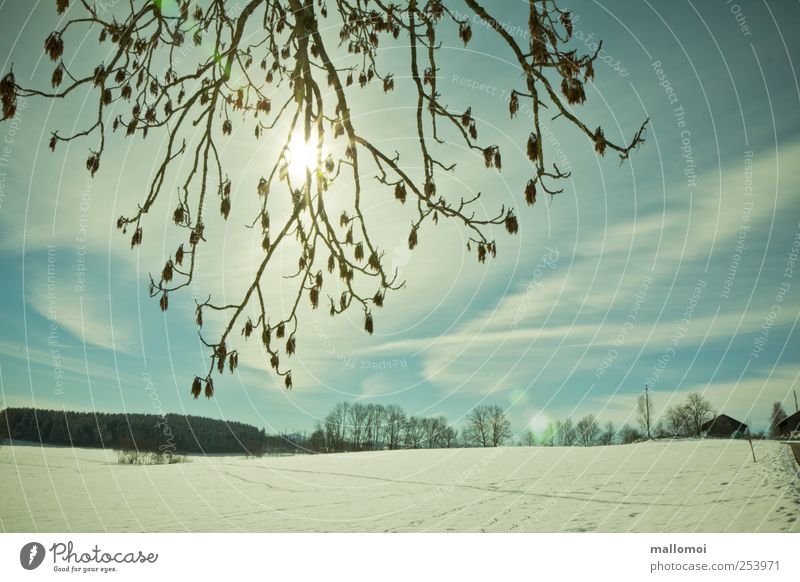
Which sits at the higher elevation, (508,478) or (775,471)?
(775,471)

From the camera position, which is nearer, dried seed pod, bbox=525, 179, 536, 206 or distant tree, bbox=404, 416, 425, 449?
dried seed pod, bbox=525, 179, 536, 206

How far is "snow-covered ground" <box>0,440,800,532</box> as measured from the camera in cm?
532

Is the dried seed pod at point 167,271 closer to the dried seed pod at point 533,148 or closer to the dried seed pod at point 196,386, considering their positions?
the dried seed pod at point 196,386

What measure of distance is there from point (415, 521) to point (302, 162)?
504 cm

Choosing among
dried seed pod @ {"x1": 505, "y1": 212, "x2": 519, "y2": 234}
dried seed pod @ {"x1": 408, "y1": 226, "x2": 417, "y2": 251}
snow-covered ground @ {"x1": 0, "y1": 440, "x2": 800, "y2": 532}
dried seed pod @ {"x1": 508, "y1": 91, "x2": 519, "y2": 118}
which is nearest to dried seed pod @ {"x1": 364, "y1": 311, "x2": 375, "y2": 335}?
dried seed pod @ {"x1": 408, "y1": 226, "x2": 417, "y2": 251}

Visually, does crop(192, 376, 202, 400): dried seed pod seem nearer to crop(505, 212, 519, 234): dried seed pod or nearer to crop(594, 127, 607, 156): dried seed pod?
crop(505, 212, 519, 234): dried seed pod

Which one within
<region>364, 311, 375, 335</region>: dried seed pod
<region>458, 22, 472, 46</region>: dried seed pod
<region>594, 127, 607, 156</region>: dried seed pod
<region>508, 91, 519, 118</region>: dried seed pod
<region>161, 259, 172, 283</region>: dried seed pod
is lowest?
<region>364, 311, 375, 335</region>: dried seed pod
